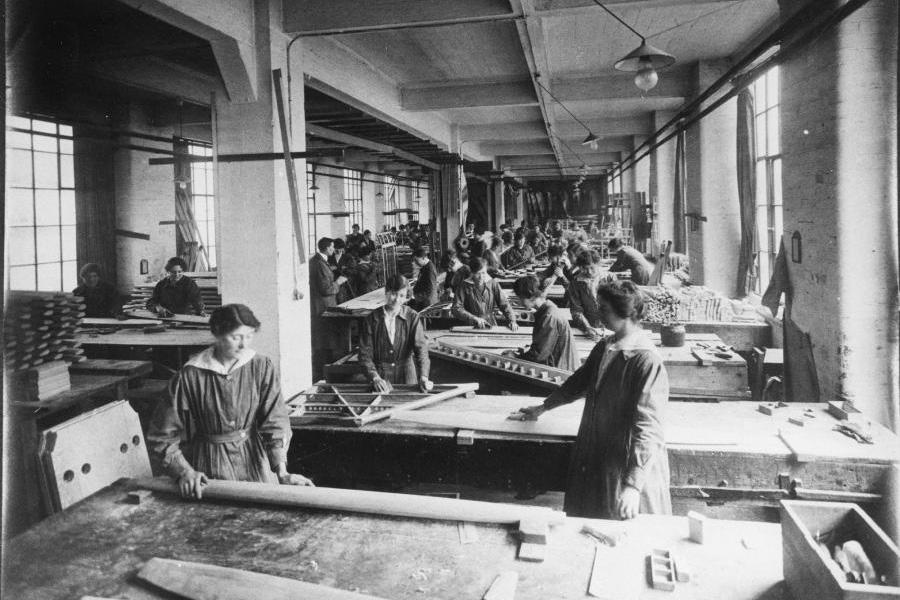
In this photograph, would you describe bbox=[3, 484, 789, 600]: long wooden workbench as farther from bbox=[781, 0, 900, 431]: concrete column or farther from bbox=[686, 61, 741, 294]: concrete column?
bbox=[686, 61, 741, 294]: concrete column

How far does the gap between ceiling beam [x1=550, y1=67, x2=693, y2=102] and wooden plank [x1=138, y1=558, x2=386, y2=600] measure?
10189 millimetres

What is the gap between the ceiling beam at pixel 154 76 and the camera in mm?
8484

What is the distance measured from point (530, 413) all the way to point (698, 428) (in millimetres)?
1043

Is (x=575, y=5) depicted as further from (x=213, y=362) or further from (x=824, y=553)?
(x=824, y=553)

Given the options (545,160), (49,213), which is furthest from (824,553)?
(545,160)

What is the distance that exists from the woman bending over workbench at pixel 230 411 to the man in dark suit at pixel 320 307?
216 inches

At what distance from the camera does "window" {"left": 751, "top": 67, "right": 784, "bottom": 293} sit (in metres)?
8.83

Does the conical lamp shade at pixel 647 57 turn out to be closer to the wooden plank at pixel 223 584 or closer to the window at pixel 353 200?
the wooden plank at pixel 223 584

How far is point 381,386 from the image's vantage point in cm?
479

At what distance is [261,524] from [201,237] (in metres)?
12.5

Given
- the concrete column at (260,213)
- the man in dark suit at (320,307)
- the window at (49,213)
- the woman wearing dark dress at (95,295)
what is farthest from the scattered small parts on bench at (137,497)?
the window at (49,213)

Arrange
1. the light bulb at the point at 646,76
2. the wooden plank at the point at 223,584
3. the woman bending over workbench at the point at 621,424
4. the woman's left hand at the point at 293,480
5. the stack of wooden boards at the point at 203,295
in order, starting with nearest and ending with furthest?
1. the wooden plank at the point at 223,584
2. the woman bending over workbench at the point at 621,424
3. the woman's left hand at the point at 293,480
4. the light bulb at the point at 646,76
5. the stack of wooden boards at the point at 203,295

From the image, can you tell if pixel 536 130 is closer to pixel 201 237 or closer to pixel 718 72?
pixel 718 72

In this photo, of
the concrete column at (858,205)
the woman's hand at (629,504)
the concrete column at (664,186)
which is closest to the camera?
the woman's hand at (629,504)
